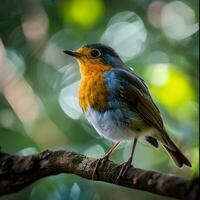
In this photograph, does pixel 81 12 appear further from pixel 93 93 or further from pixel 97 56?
pixel 93 93

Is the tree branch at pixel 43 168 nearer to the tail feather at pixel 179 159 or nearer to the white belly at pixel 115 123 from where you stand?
the white belly at pixel 115 123

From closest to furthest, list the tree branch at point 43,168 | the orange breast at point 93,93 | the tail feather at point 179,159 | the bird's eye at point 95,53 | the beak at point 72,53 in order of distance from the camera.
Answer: the tree branch at point 43,168, the tail feather at point 179,159, the orange breast at point 93,93, the beak at point 72,53, the bird's eye at point 95,53

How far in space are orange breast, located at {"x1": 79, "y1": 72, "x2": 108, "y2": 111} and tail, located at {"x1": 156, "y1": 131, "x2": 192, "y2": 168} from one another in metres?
0.63

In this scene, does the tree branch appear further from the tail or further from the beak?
the beak

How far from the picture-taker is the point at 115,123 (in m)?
4.59

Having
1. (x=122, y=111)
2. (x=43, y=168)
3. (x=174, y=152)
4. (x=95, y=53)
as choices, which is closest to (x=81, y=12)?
(x=95, y=53)

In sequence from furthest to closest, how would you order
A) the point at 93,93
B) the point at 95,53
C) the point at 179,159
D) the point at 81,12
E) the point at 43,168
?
the point at 81,12, the point at 95,53, the point at 93,93, the point at 179,159, the point at 43,168

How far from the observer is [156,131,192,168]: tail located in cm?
454

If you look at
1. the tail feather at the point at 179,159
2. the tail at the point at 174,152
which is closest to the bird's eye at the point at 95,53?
the tail at the point at 174,152

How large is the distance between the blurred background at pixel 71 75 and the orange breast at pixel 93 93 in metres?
0.76

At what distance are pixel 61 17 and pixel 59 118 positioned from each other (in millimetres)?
1211

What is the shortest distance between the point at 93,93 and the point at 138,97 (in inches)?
17.5

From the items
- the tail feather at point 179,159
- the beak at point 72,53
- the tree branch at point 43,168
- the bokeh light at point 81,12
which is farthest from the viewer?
the bokeh light at point 81,12

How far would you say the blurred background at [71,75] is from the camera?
5.39m
